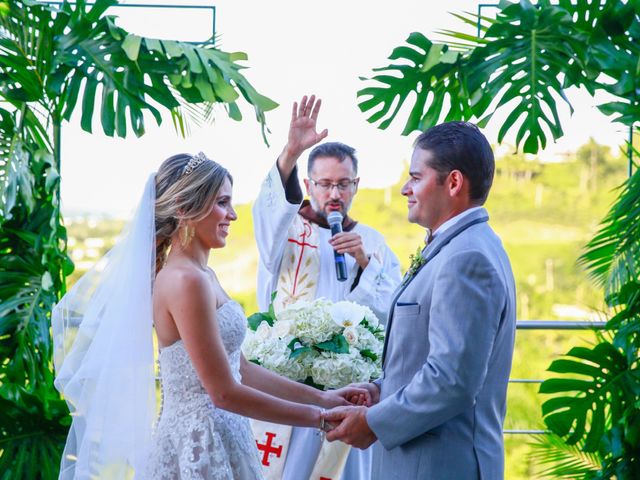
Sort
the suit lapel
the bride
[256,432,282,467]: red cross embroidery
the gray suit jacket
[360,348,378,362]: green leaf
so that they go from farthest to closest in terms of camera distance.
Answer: [256,432,282,467]: red cross embroidery < [360,348,378,362]: green leaf < the bride < the suit lapel < the gray suit jacket

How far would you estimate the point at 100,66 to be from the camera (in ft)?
13.9

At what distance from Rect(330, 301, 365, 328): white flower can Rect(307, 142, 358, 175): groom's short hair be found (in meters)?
0.94

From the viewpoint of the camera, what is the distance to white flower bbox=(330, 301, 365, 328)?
128 inches

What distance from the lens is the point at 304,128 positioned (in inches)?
147

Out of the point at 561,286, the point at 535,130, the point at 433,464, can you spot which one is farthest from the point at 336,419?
the point at 561,286

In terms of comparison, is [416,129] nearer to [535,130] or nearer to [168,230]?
[535,130]

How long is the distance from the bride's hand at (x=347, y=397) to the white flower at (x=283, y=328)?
0.31 meters

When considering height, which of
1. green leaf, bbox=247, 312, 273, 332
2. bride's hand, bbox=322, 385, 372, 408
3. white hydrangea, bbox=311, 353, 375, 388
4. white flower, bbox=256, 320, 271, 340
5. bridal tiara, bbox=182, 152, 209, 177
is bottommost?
bride's hand, bbox=322, 385, 372, 408

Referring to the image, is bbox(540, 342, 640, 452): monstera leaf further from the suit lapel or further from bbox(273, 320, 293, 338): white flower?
the suit lapel

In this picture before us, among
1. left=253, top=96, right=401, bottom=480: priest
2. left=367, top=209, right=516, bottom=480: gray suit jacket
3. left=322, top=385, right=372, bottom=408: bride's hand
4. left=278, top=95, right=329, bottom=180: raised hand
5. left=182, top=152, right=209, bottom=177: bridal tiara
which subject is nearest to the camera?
left=367, top=209, right=516, bottom=480: gray suit jacket

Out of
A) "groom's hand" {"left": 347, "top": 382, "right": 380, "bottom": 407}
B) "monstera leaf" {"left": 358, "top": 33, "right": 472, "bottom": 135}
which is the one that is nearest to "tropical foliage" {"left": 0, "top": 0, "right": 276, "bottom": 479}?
"monstera leaf" {"left": 358, "top": 33, "right": 472, "bottom": 135}

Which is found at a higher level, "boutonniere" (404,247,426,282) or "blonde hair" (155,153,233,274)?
"blonde hair" (155,153,233,274)

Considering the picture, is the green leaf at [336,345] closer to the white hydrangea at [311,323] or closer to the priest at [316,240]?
the white hydrangea at [311,323]

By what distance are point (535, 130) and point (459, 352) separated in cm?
199
